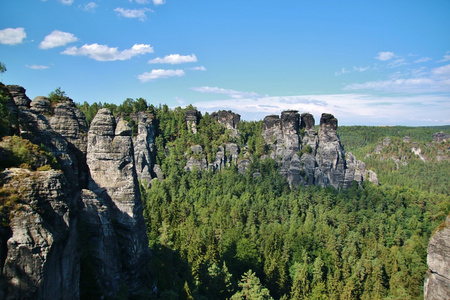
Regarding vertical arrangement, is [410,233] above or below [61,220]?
below

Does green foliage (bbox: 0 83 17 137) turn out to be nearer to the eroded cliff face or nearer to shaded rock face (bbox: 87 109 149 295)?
the eroded cliff face

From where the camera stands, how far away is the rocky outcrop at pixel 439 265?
23.6 m

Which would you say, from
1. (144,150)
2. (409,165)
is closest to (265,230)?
(144,150)

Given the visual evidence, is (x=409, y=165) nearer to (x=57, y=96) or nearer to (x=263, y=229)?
(x=263, y=229)

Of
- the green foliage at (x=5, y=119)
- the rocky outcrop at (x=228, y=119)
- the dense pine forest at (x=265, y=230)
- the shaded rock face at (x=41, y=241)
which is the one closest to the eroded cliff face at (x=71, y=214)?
the shaded rock face at (x=41, y=241)

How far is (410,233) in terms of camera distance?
5506cm

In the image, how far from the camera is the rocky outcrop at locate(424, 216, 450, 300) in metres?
23.6

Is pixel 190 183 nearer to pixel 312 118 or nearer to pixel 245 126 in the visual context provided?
pixel 245 126

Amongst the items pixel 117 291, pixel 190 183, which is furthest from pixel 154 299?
pixel 190 183

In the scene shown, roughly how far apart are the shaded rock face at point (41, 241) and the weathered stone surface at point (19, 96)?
13.2 metres

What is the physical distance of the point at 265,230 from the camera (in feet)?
166

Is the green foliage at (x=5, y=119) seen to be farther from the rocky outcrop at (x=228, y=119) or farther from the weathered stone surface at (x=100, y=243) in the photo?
the rocky outcrop at (x=228, y=119)

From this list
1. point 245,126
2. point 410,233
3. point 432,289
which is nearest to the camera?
point 432,289

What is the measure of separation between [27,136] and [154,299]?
46.9 ft
